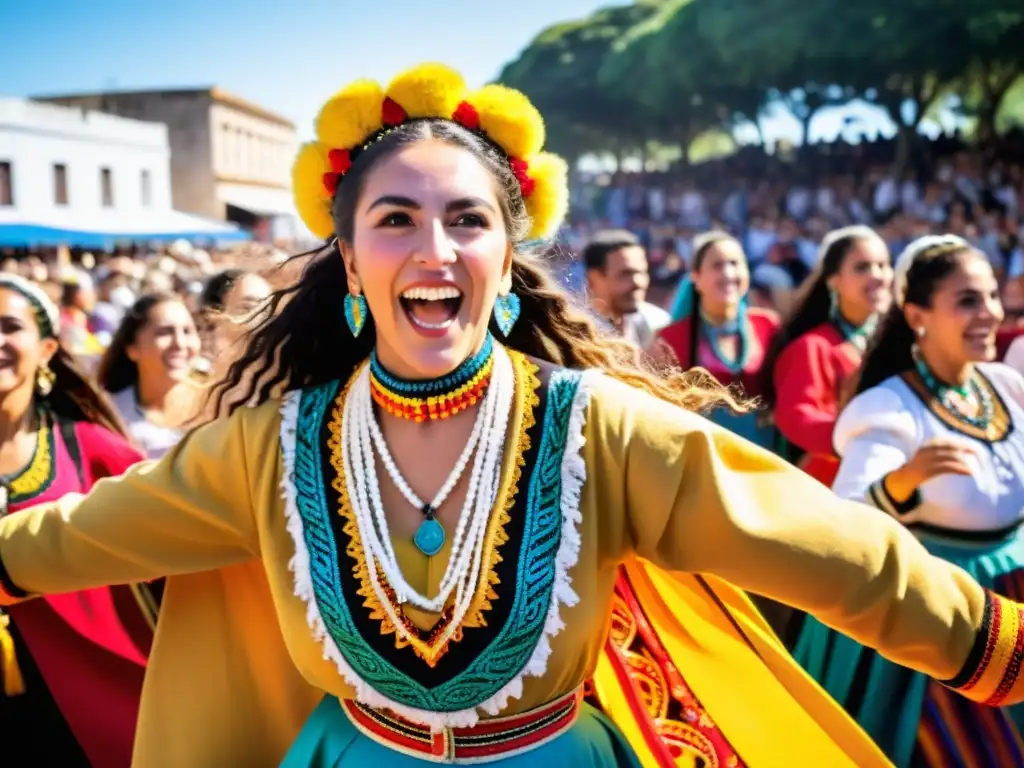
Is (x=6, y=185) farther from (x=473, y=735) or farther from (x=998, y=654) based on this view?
(x=998, y=654)

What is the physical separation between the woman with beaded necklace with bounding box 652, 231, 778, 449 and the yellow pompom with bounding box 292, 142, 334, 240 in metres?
3.38

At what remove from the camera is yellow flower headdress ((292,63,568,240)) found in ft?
6.62

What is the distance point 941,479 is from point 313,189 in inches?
73.6

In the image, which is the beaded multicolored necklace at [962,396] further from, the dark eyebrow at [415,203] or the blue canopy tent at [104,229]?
the blue canopy tent at [104,229]

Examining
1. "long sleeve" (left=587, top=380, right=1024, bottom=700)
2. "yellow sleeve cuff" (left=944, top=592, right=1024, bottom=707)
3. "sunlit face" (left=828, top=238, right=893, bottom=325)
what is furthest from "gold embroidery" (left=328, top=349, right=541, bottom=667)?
"sunlit face" (left=828, top=238, right=893, bottom=325)

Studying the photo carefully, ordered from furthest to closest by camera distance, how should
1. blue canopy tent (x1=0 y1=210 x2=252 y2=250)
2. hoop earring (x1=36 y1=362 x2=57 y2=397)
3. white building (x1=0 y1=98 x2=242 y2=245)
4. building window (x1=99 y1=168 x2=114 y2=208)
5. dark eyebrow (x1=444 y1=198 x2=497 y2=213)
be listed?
building window (x1=99 y1=168 x2=114 y2=208)
white building (x1=0 y1=98 x2=242 y2=245)
blue canopy tent (x1=0 y1=210 x2=252 y2=250)
hoop earring (x1=36 y1=362 x2=57 y2=397)
dark eyebrow (x1=444 y1=198 x2=497 y2=213)

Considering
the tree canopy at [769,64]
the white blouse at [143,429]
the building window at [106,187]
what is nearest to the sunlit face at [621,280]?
the white blouse at [143,429]

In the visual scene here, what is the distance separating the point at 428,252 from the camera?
184 centimetres

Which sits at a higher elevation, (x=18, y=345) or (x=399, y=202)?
(x=399, y=202)

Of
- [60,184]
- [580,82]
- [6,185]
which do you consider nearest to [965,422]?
[6,185]

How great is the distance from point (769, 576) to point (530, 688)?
46 centimetres

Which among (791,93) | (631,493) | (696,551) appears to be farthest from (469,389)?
(791,93)

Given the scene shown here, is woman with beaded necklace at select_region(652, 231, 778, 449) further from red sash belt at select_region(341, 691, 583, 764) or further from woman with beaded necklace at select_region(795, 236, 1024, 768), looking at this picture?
red sash belt at select_region(341, 691, 583, 764)

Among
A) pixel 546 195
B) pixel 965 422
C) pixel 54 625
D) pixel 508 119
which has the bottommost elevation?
pixel 54 625
